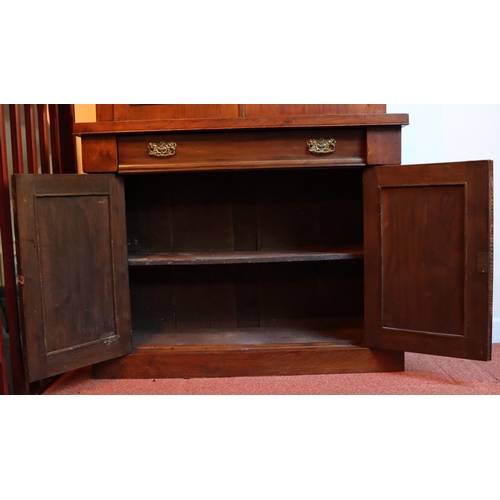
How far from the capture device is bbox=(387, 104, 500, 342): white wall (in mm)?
2216

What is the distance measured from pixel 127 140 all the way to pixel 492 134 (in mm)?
1504

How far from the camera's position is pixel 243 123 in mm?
1807

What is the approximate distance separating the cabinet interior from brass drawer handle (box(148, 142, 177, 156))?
371mm

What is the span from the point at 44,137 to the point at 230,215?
0.80 meters

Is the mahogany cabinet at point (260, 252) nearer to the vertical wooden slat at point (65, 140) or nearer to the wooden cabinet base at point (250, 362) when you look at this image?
the wooden cabinet base at point (250, 362)

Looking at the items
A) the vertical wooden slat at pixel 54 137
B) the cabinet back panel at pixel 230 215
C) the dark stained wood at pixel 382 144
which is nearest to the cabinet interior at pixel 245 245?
the cabinet back panel at pixel 230 215

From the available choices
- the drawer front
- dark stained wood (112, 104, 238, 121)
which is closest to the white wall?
the drawer front

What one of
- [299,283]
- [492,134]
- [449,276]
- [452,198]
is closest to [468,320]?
[449,276]

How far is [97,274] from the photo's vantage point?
1.83 meters

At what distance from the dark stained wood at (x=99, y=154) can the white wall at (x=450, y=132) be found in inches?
45.7

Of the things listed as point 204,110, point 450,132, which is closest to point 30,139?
point 204,110

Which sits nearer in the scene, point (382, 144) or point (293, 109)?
point (382, 144)

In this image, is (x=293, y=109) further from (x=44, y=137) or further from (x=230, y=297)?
(x=44, y=137)

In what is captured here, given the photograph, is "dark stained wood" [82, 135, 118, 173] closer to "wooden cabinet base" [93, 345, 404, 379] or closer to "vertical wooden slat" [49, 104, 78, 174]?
"vertical wooden slat" [49, 104, 78, 174]
